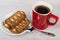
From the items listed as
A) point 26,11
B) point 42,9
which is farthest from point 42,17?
point 26,11

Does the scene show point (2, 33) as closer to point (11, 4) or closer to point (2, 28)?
point (2, 28)

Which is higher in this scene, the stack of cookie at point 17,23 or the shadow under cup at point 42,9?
the shadow under cup at point 42,9

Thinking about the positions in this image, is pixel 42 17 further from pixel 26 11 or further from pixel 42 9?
pixel 26 11

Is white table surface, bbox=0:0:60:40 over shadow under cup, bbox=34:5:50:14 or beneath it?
beneath

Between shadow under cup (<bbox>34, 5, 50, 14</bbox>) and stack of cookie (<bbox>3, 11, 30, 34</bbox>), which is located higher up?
shadow under cup (<bbox>34, 5, 50, 14</bbox>)
